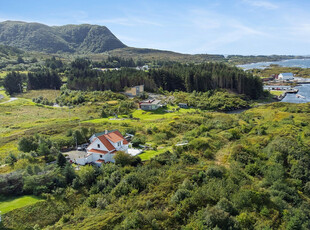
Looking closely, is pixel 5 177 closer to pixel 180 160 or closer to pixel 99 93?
pixel 180 160

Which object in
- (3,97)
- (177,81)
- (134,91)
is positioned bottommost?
(3,97)

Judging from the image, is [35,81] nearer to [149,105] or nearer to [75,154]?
[149,105]

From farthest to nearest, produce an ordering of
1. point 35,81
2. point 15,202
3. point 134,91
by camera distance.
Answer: point 35,81
point 134,91
point 15,202

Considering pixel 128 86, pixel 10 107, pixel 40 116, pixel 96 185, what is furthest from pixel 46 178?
pixel 128 86

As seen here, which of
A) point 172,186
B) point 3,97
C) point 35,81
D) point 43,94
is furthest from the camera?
point 35,81

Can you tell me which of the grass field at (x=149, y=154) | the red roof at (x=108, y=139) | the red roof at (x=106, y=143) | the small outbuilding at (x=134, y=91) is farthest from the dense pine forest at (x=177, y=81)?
the red roof at (x=106, y=143)

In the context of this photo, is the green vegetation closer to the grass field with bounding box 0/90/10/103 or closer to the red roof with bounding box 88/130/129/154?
the red roof with bounding box 88/130/129/154

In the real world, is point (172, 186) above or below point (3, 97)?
below

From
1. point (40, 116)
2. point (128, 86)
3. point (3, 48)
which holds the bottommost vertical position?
point (40, 116)

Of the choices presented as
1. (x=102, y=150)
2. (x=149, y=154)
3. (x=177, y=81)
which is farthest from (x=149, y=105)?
(x=102, y=150)

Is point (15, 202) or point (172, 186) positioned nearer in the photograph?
point (15, 202)
